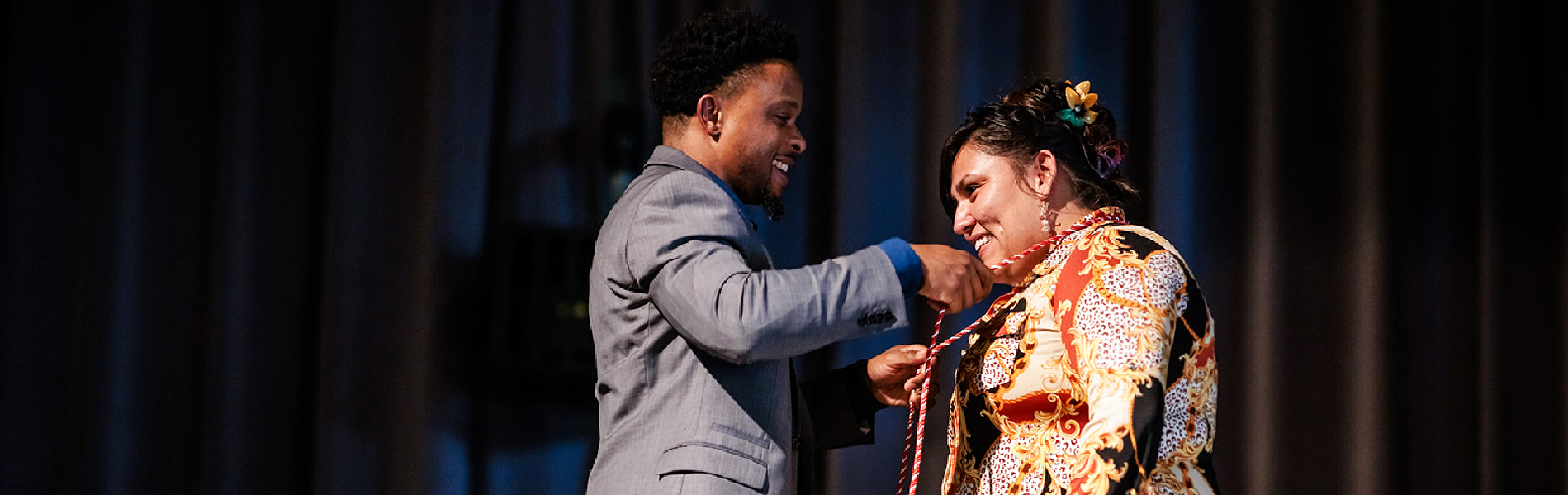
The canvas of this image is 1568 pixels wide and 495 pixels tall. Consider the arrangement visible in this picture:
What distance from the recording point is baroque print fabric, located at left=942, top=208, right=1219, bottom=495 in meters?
1.25

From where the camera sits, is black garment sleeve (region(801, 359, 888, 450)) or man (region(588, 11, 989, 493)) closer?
man (region(588, 11, 989, 493))

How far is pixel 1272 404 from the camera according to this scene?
2.37 metres

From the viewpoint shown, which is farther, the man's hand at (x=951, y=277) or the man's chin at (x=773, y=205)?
the man's chin at (x=773, y=205)

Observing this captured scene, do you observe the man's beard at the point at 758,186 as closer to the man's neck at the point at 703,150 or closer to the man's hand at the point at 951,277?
the man's neck at the point at 703,150

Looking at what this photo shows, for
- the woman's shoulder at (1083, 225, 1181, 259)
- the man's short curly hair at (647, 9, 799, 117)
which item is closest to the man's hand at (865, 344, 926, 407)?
the woman's shoulder at (1083, 225, 1181, 259)

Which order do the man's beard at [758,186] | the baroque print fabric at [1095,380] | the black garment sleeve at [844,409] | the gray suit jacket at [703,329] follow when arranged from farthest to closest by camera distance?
the black garment sleeve at [844,409] → the man's beard at [758,186] → the gray suit jacket at [703,329] → the baroque print fabric at [1095,380]

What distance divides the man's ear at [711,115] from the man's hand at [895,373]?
0.44m

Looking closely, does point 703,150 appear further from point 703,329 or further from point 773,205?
point 703,329

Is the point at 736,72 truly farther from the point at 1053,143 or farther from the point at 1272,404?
the point at 1272,404

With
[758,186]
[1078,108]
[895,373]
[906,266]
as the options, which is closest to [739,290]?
[906,266]

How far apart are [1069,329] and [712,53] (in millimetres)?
686

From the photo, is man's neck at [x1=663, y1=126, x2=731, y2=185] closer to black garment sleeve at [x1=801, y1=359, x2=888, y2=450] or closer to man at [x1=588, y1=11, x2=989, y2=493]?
man at [x1=588, y1=11, x2=989, y2=493]

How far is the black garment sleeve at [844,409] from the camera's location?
1.81 m

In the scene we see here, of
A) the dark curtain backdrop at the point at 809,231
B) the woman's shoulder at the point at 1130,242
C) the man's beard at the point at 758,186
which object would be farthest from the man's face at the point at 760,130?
the dark curtain backdrop at the point at 809,231
